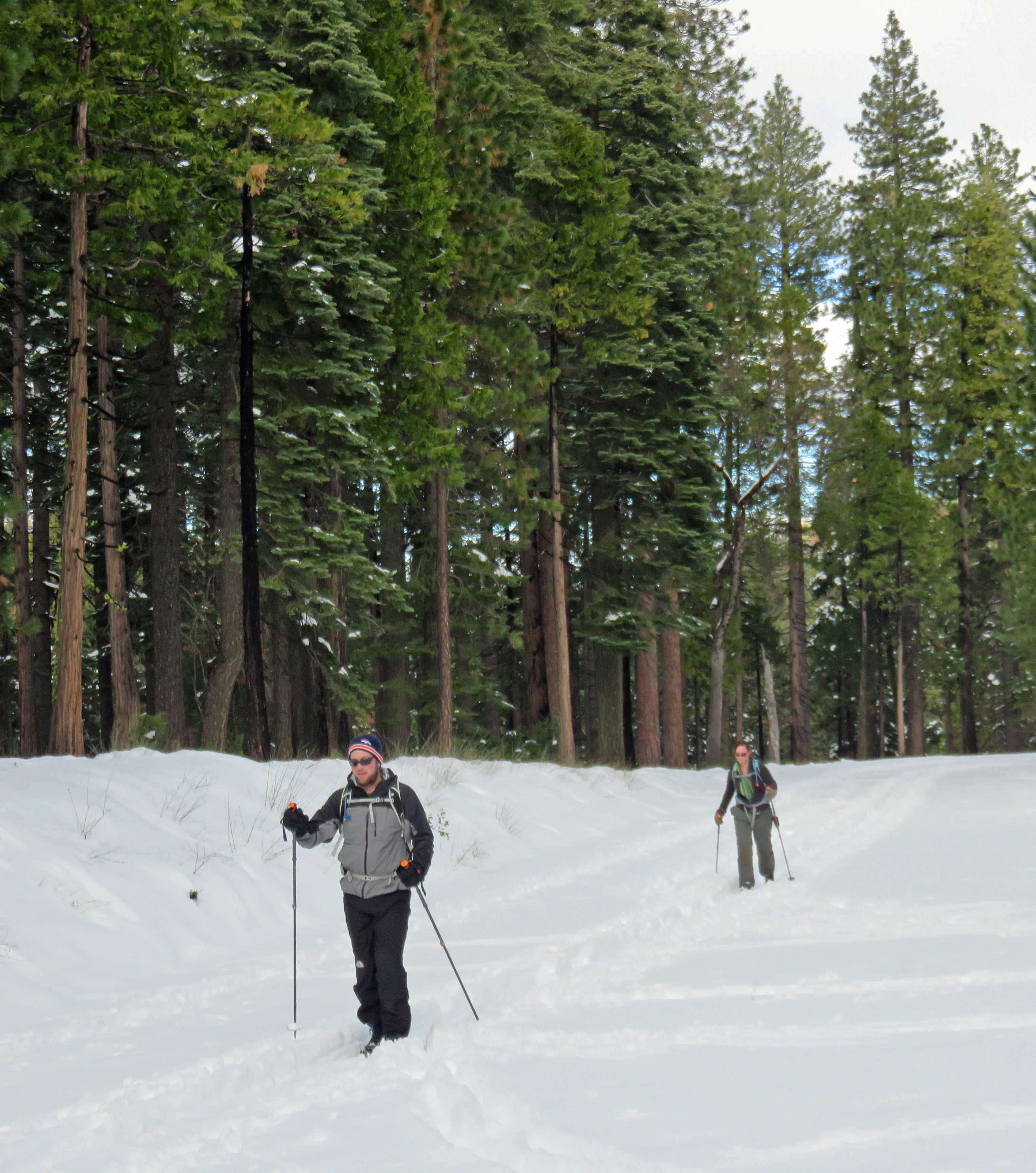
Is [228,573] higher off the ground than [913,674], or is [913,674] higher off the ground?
[228,573]

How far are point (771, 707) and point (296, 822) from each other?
45862 millimetres

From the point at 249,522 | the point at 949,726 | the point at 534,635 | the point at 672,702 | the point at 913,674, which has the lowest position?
the point at 949,726

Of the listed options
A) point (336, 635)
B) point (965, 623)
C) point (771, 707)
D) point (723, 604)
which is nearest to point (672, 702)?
point (723, 604)

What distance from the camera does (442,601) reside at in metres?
23.4

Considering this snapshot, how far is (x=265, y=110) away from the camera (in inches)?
693

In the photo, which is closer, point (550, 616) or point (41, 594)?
point (41, 594)

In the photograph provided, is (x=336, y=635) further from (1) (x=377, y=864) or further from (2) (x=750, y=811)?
(1) (x=377, y=864)

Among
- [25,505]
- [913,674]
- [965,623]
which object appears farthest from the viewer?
[913,674]

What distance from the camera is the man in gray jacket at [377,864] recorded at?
6.91m

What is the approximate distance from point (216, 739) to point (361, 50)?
43.2ft

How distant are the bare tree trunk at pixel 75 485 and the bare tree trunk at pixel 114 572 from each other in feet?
3.09

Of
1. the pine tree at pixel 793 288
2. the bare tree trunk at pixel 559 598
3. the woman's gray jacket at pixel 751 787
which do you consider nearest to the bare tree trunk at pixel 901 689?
the pine tree at pixel 793 288

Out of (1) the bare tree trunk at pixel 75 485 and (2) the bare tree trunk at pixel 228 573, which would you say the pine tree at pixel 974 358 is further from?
(1) the bare tree trunk at pixel 75 485

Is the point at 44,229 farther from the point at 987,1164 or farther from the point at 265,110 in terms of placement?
the point at 987,1164
